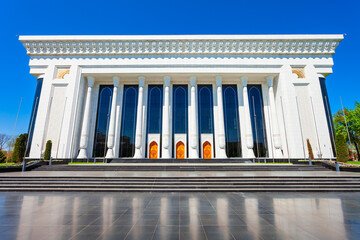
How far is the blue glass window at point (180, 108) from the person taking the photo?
991 inches

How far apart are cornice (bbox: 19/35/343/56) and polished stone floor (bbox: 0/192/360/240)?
2253cm

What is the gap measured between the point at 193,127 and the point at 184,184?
15373mm

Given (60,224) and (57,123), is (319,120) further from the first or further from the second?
(57,123)

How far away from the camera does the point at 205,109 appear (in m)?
25.8

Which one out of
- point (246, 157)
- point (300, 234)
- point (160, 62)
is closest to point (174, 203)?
point (300, 234)

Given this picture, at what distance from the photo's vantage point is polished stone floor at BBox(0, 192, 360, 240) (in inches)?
141

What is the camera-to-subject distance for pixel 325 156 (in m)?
21.5

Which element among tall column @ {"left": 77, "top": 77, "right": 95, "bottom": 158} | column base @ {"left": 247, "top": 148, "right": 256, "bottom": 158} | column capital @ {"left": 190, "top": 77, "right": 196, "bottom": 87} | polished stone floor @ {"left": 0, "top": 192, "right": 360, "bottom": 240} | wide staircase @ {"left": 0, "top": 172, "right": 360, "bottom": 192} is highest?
column capital @ {"left": 190, "top": 77, "right": 196, "bottom": 87}

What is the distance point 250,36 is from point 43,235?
27.8 m

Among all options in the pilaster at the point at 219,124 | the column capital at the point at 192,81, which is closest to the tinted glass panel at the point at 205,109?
the pilaster at the point at 219,124

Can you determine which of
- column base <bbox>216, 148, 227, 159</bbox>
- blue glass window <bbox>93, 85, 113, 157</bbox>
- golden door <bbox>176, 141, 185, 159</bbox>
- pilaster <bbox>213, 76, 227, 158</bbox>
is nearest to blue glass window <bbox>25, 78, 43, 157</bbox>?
blue glass window <bbox>93, 85, 113, 157</bbox>

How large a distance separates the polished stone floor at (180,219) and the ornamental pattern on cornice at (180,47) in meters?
22.5

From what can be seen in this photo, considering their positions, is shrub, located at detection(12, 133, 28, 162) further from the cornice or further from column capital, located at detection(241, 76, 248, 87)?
column capital, located at detection(241, 76, 248, 87)

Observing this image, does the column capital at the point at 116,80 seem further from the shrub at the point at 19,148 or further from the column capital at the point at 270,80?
the column capital at the point at 270,80
